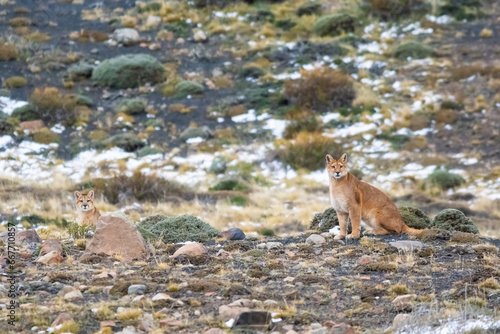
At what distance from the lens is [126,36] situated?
33031 millimetres

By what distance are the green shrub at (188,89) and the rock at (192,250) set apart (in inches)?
782

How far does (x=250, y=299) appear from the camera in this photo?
7.22 m

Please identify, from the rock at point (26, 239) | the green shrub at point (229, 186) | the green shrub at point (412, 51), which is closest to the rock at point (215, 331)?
the rock at point (26, 239)

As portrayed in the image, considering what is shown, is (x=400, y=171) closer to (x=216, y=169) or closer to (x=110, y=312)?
(x=216, y=169)

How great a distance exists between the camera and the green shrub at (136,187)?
1958 cm

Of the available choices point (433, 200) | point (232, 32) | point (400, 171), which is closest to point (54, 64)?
point (232, 32)

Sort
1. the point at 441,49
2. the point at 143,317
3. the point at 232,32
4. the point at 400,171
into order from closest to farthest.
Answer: the point at 143,317
the point at 400,171
the point at 441,49
the point at 232,32

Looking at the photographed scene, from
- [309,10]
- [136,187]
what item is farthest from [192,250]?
[309,10]

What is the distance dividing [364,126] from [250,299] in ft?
63.6

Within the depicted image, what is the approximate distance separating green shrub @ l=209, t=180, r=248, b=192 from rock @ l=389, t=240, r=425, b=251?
37.7 feet

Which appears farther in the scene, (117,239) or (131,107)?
(131,107)

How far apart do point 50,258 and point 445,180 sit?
49.2 feet

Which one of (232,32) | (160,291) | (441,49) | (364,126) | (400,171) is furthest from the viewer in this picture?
(232,32)

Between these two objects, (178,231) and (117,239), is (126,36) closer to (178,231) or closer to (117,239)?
(178,231)
